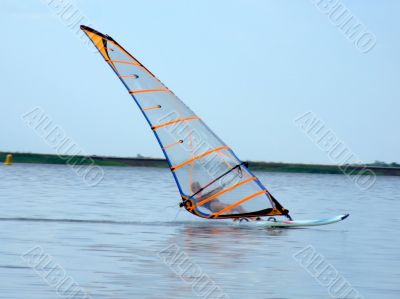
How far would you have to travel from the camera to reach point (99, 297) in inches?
515

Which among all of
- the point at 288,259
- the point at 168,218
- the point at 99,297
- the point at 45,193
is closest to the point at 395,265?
the point at 288,259

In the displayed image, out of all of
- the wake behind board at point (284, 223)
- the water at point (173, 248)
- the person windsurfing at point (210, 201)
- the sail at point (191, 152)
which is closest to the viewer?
the water at point (173, 248)

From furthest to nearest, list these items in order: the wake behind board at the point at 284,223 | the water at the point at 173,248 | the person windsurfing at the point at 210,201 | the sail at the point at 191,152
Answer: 1. the person windsurfing at the point at 210,201
2. the wake behind board at the point at 284,223
3. the sail at the point at 191,152
4. the water at the point at 173,248

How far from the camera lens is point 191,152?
2495cm

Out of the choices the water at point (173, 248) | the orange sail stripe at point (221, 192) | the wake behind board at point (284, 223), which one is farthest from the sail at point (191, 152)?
the water at point (173, 248)

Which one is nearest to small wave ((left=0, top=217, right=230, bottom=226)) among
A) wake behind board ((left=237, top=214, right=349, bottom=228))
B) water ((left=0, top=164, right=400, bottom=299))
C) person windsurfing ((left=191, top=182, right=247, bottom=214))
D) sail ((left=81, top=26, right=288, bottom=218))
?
water ((left=0, top=164, right=400, bottom=299))

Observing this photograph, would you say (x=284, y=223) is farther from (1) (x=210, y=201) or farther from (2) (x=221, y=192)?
(1) (x=210, y=201)

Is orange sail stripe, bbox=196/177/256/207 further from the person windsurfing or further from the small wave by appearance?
the small wave

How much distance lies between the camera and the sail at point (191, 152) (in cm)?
2480

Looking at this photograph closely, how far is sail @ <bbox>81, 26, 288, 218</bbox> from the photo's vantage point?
81.4ft

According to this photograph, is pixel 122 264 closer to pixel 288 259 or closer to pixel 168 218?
pixel 288 259

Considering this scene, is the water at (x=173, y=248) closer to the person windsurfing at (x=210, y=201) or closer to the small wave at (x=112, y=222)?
the small wave at (x=112, y=222)

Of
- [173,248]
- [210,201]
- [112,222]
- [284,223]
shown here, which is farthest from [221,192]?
[173,248]

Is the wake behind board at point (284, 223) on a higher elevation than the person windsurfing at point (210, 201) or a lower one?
lower
